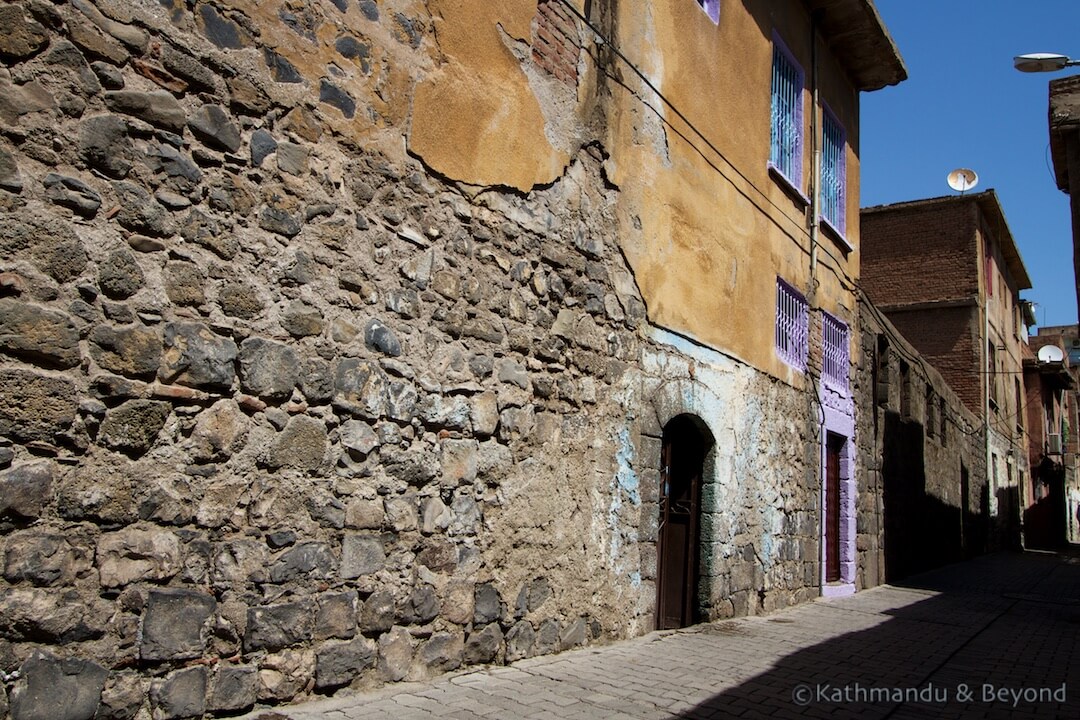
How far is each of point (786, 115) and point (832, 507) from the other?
4812 mm

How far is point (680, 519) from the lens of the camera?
7086mm

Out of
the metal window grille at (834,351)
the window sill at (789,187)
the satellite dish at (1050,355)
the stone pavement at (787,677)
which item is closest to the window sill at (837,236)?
the window sill at (789,187)

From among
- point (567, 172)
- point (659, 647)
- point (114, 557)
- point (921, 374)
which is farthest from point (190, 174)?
point (921, 374)

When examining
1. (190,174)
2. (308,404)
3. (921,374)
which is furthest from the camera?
(921,374)

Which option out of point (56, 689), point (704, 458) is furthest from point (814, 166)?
point (56, 689)

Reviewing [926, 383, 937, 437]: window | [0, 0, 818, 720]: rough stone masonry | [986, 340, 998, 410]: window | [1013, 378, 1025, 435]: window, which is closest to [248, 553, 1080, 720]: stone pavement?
[0, 0, 818, 720]: rough stone masonry

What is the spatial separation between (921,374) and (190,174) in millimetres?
13840

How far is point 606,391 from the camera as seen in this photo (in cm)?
572

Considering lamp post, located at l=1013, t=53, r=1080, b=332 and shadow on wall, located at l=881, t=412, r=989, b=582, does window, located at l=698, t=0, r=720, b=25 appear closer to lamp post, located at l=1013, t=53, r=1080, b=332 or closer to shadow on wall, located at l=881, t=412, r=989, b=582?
lamp post, located at l=1013, t=53, r=1080, b=332

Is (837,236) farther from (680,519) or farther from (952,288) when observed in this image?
(952,288)

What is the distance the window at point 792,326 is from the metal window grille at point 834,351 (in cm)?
63

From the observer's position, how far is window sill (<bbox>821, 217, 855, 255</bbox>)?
33.1 feet

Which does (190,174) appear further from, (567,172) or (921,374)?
(921,374)

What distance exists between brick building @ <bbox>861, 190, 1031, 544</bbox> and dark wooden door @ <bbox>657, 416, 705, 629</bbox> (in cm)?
1604
